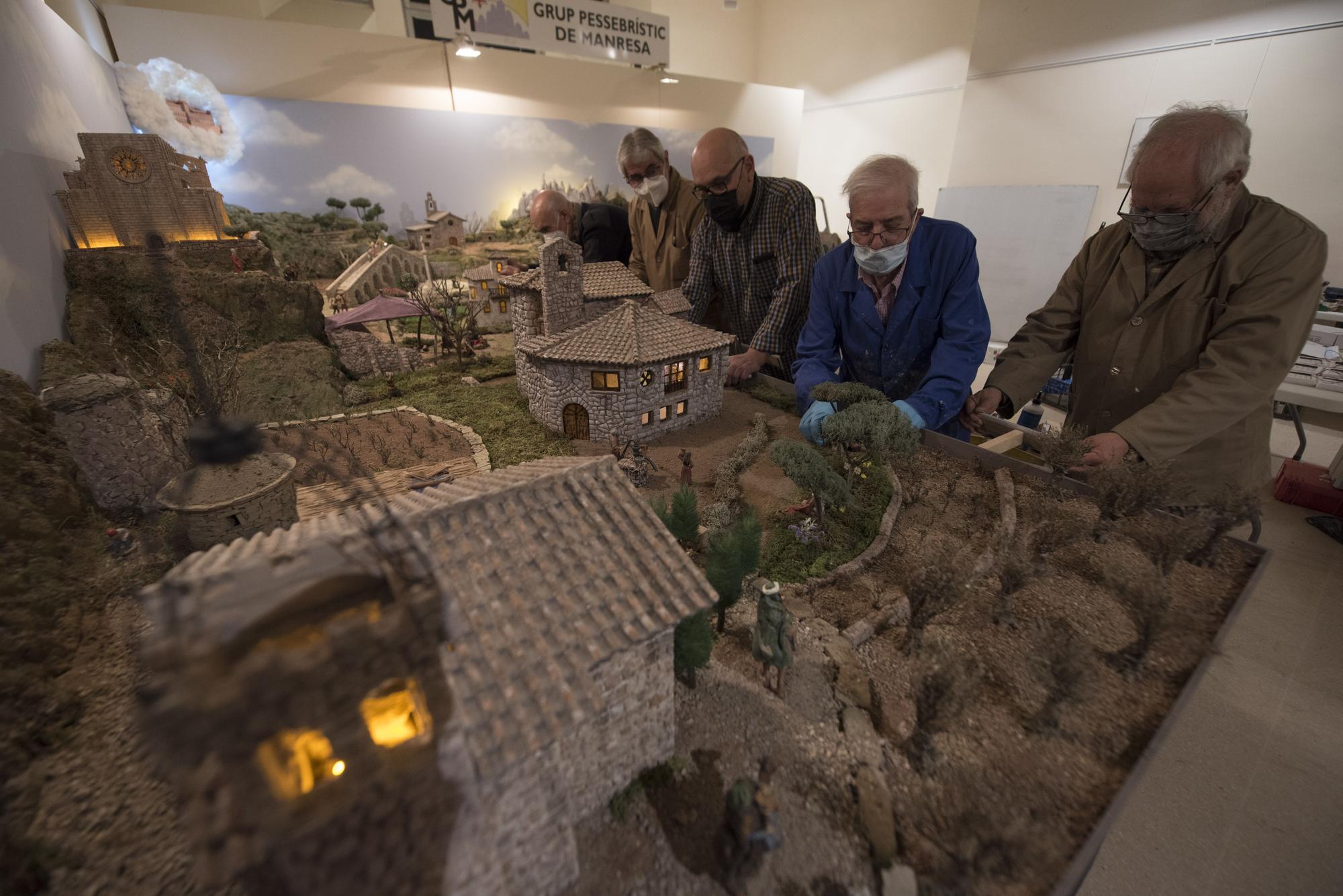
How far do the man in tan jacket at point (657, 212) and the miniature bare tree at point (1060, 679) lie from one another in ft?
32.2

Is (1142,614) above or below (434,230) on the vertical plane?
below

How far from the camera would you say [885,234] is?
627cm

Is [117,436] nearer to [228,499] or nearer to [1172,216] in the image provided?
[228,499]

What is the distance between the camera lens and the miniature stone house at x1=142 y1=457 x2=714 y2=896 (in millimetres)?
2271

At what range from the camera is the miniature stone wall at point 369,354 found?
1314 centimetres

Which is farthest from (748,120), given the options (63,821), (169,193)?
(63,821)

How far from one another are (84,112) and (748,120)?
1747cm

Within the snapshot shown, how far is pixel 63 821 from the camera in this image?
11.1ft

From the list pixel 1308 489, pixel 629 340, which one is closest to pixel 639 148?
pixel 629 340

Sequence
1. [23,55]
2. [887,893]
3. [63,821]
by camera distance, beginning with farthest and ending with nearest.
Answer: [23,55]
[63,821]
[887,893]

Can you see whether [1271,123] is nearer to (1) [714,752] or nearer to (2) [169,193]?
(1) [714,752]

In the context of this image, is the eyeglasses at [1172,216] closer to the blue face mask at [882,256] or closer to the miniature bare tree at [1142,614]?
the blue face mask at [882,256]

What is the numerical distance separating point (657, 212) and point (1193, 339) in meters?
9.91

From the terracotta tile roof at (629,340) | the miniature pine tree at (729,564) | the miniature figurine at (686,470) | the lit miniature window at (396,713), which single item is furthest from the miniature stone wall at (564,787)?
the terracotta tile roof at (629,340)
